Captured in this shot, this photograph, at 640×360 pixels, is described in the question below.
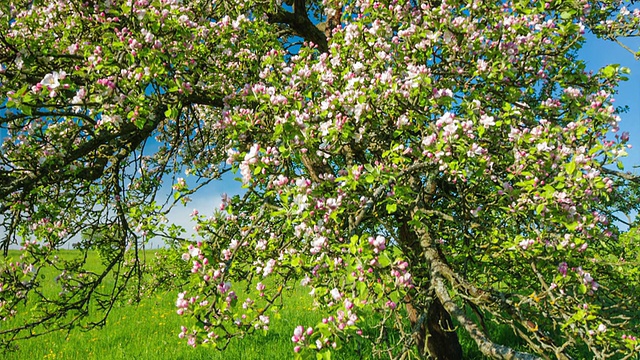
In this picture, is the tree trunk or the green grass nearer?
the tree trunk

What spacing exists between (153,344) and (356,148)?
7704 millimetres

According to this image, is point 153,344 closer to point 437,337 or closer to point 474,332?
point 437,337

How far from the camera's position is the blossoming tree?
11.4ft

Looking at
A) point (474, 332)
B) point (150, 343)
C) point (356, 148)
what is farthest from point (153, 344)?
point (474, 332)

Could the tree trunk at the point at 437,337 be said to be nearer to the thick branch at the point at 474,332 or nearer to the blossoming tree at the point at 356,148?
the blossoming tree at the point at 356,148

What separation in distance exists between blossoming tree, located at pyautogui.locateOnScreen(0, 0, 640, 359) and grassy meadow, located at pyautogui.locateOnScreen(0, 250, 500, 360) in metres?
3.44

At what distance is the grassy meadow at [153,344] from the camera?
28.3 feet

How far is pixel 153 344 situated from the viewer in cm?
970

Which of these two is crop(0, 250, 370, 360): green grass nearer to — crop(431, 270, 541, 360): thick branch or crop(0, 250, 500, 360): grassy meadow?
crop(0, 250, 500, 360): grassy meadow

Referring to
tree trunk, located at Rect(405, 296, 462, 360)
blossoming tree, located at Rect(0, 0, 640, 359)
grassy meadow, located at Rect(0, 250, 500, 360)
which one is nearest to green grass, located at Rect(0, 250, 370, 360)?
grassy meadow, located at Rect(0, 250, 500, 360)

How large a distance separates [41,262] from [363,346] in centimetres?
657

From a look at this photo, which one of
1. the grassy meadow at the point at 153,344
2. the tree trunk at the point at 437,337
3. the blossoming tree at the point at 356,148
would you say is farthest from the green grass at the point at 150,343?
the blossoming tree at the point at 356,148

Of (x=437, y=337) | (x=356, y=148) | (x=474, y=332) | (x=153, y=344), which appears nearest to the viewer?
(x=474, y=332)

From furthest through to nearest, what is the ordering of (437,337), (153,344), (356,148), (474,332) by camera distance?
(153,344), (437,337), (356,148), (474,332)
